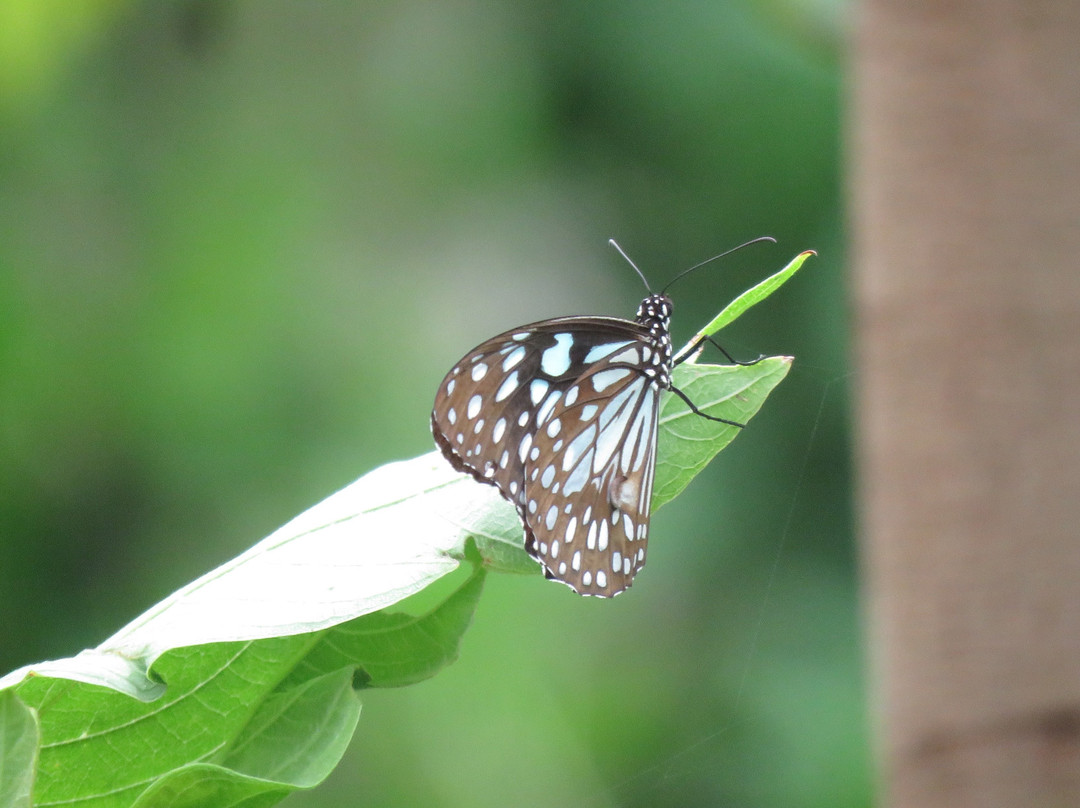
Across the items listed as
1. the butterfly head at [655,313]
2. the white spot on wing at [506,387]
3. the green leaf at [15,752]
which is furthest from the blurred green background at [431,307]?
the green leaf at [15,752]

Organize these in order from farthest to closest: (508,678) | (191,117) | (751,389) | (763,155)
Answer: (191,117) < (763,155) < (508,678) < (751,389)

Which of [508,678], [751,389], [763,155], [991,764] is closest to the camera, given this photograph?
[751,389]

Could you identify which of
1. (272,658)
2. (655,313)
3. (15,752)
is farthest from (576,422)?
(15,752)

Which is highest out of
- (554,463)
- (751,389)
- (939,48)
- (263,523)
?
(939,48)

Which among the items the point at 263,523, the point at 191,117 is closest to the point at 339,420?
the point at 263,523

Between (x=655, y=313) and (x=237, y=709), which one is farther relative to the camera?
(x=655, y=313)

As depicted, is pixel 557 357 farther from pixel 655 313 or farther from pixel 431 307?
pixel 431 307

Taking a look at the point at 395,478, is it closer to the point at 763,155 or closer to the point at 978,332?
the point at 978,332
